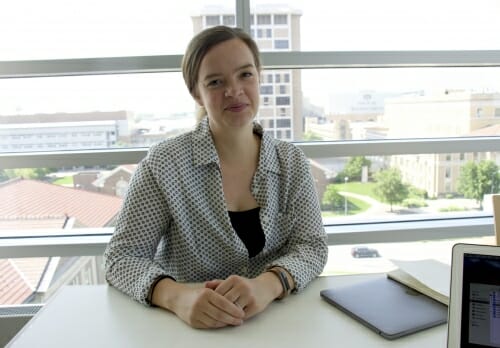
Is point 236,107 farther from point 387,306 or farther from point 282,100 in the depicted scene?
point 282,100

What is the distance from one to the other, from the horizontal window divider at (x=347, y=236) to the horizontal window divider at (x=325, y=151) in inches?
16.8

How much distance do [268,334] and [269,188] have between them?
598 mm

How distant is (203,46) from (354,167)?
1.31 meters

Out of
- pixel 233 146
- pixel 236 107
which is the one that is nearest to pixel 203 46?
pixel 236 107

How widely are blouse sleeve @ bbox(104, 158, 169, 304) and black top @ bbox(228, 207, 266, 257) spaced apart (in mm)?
231

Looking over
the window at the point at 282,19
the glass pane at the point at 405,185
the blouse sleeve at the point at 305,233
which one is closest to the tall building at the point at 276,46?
the window at the point at 282,19

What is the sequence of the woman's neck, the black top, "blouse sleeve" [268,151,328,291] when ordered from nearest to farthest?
"blouse sleeve" [268,151,328,291] < the black top < the woman's neck

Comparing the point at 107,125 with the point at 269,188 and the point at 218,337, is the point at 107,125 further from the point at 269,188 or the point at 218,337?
the point at 218,337

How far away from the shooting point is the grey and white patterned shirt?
1404mm

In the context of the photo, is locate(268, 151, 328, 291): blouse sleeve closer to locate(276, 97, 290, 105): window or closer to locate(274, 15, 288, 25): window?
locate(276, 97, 290, 105): window

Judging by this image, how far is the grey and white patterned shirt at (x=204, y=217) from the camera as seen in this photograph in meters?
1.40

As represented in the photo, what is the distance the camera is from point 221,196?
150 cm

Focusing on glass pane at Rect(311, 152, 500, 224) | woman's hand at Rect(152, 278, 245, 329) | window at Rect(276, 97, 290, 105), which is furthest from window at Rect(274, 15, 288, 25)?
woman's hand at Rect(152, 278, 245, 329)

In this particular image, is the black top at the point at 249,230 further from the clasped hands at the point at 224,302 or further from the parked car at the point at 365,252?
the parked car at the point at 365,252
